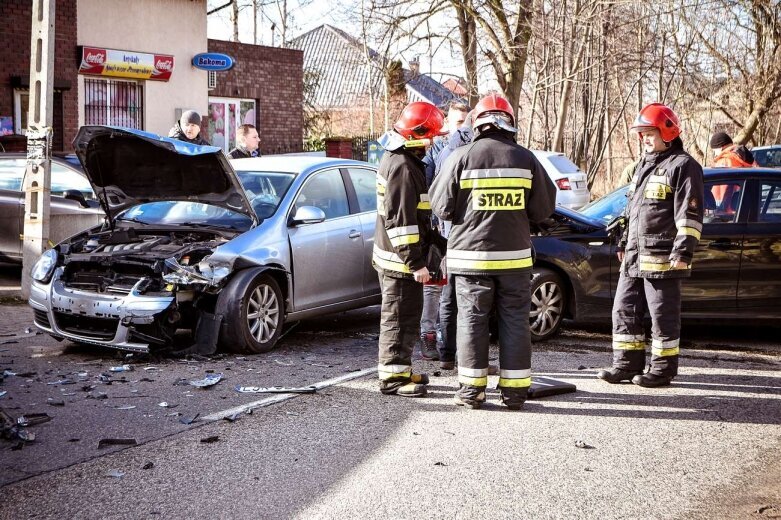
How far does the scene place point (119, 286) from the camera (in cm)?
734

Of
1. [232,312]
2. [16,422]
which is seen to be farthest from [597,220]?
[16,422]

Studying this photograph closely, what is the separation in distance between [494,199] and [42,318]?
3924 mm

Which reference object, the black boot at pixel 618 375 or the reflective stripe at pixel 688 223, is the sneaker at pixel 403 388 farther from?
the reflective stripe at pixel 688 223

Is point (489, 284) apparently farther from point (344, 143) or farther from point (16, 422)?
point (344, 143)

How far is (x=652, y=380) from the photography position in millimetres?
6859

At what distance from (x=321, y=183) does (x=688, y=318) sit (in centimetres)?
345

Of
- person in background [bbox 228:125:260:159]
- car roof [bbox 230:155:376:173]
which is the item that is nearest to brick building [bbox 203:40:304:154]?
person in background [bbox 228:125:260:159]

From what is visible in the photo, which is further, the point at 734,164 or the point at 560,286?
the point at 734,164

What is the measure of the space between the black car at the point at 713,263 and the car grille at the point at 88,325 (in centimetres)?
352

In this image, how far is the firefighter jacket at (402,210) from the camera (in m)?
Result: 6.22

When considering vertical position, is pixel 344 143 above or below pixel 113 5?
below

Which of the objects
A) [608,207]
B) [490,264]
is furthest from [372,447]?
[608,207]

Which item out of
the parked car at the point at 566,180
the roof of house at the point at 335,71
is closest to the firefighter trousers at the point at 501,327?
the parked car at the point at 566,180

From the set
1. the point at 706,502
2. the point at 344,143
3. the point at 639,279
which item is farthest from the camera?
the point at 344,143
